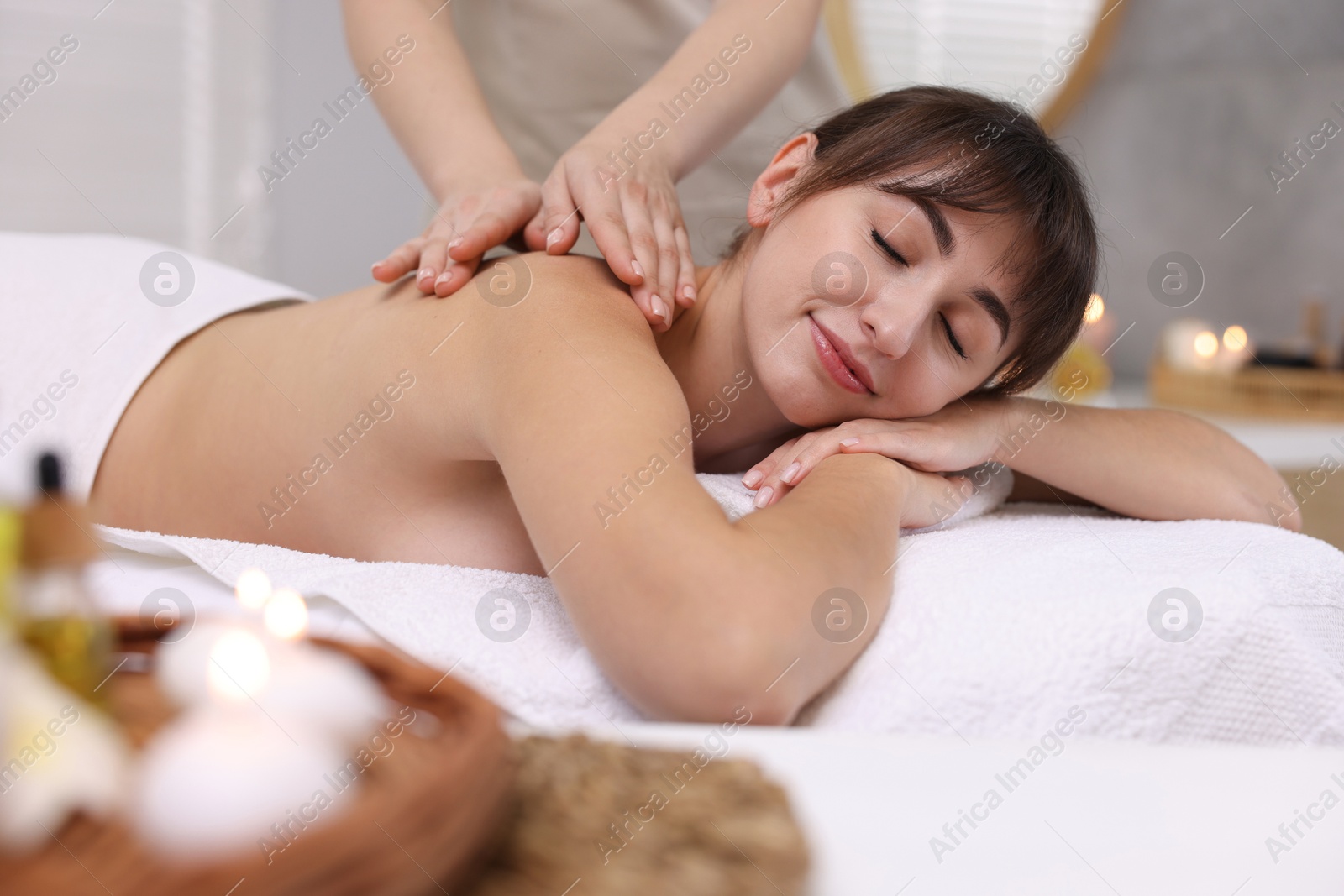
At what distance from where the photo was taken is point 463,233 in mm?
955

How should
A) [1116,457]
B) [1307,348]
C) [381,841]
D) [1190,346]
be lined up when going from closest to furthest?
[381,841] < [1116,457] < [1307,348] < [1190,346]

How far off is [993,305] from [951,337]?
0.05 meters

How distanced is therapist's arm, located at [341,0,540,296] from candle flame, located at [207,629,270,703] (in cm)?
61

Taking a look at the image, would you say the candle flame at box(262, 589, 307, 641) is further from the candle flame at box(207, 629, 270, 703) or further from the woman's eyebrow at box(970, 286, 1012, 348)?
the woman's eyebrow at box(970, 286, 1012, 348)

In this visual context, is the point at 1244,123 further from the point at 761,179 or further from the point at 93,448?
the point at 93,448

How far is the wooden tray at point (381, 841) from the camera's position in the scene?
292 mm

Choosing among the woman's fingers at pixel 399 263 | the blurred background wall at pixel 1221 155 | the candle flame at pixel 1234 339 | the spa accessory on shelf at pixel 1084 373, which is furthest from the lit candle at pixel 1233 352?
the woman's fingers at pixel 399 263

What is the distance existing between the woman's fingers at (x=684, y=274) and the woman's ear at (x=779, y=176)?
94 mm

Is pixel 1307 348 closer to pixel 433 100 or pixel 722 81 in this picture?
pixel 722 81

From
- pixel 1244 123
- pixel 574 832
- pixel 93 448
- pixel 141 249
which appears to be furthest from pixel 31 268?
pixel 1244 123

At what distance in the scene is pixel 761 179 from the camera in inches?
43.7

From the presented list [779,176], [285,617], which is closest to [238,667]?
[285,617]

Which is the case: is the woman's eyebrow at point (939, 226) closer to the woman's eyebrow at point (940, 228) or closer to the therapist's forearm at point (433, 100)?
the woman's eyebrow at point (940, 228)

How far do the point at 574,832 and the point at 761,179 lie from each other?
854 millimetres
